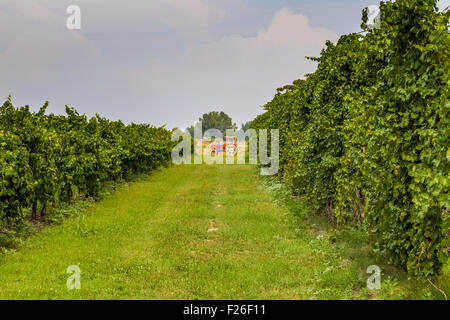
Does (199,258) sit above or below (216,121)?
below

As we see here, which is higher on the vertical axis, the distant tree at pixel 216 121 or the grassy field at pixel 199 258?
the distant tree at pixel 216 121

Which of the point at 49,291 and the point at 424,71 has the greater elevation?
the point at 424,71

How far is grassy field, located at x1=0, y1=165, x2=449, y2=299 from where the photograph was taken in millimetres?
6207

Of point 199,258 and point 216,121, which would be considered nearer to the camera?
point 199,258

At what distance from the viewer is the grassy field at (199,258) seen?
6.21 m

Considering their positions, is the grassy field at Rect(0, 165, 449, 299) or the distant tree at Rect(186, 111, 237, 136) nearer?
the grassy field at Rect(0, 165, 449, 299)

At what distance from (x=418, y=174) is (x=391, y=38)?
6.84 feet

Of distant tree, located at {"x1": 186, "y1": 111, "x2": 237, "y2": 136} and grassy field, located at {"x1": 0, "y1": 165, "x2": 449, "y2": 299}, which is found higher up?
distant tree, located at {"x1": 186, "y1": 111, "x2": 237, "y2": 136}

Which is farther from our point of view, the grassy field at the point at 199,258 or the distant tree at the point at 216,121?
the distant tree at the point at 216,121

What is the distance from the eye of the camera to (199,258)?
8.05 m

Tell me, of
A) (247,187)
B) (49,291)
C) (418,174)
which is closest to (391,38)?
(418,174)

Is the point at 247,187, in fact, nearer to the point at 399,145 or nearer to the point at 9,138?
the point at 9,138

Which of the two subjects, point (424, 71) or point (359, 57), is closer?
point (424, 71)

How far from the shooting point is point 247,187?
1900cm
